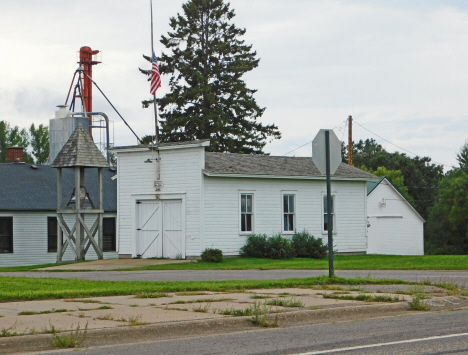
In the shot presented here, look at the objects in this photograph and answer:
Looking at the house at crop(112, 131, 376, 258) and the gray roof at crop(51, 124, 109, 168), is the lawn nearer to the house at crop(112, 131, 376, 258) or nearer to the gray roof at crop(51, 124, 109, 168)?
the house at crop(112, 131, 376, 258)

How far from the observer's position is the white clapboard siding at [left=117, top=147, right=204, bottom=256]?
96.5ft

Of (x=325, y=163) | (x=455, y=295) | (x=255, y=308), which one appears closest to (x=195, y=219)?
(x=325, y=163)

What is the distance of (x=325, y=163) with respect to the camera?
15391 mm

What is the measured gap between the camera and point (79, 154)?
99.9 ft

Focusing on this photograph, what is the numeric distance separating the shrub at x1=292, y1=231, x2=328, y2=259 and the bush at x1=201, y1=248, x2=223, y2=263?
4053 millimetres

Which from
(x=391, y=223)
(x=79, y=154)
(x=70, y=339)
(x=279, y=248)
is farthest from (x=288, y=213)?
(x=70, y=339)

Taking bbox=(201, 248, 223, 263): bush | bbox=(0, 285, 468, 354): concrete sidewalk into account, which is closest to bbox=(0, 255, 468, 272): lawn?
bbox=(201, 248, 223, 263): bush

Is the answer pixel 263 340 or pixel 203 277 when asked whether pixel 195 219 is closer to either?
pixel 203 277

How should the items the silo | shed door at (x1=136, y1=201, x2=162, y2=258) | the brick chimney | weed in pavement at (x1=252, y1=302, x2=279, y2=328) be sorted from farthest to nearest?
the silo < the brick chimney < shed door at (x1=136, y1=201, x2=162, y2=258) < weed in pavement at (x1=252, y1=302, x2=279, y2=328)

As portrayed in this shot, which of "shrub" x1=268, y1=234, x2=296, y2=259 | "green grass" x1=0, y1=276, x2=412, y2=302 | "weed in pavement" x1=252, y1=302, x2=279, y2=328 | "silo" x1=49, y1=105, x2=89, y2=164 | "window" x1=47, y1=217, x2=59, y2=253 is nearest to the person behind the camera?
"weed in pavement" x1=252, y1=302, x2=279, y2=328

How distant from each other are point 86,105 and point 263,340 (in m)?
47.1

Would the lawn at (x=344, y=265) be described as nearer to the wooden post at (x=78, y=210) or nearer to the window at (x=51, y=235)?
the wooden post at (x=78, y=210)

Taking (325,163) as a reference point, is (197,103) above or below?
above

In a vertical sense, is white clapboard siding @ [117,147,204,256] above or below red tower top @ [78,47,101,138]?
below
